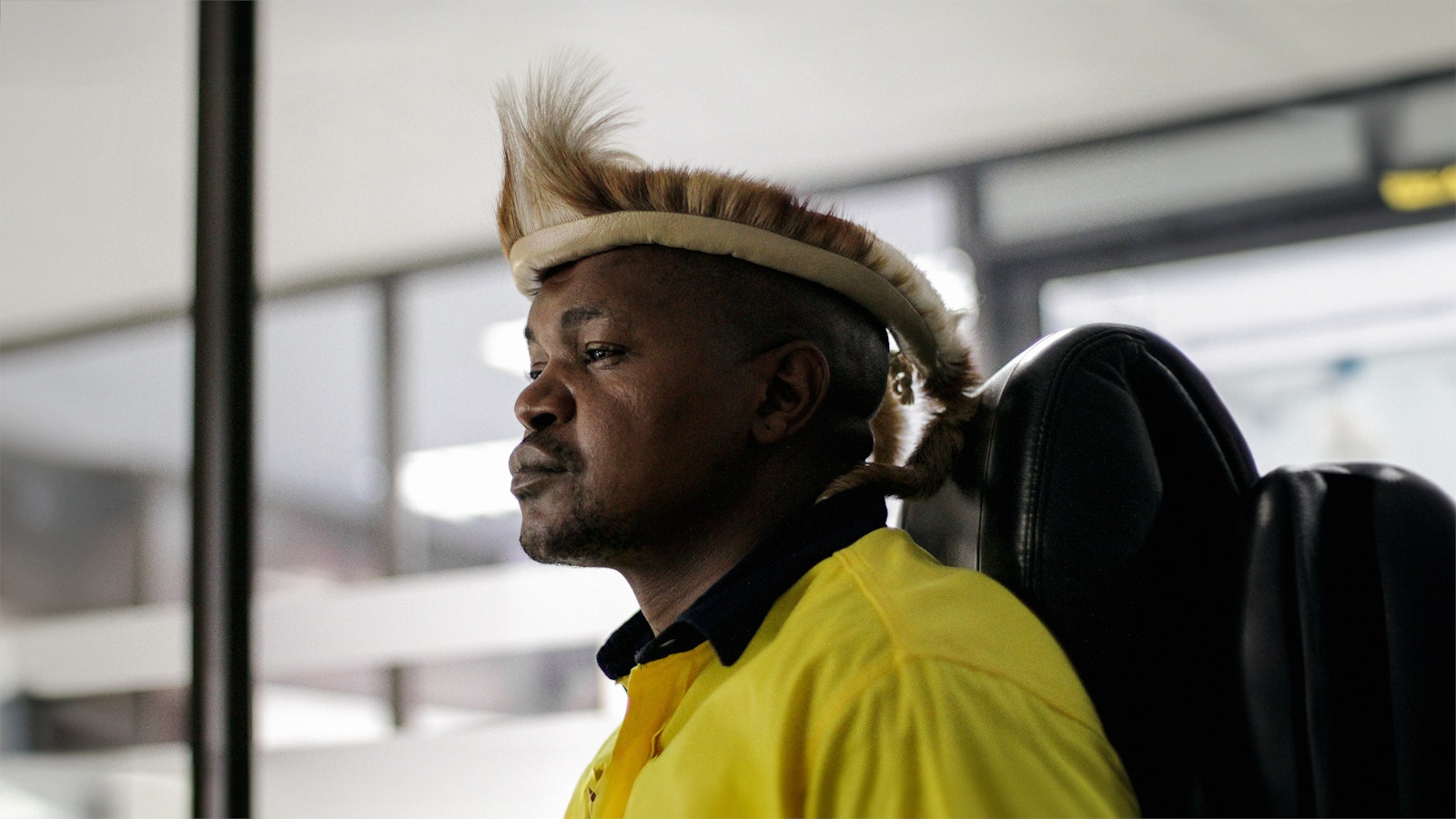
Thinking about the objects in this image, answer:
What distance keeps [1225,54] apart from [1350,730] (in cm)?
307

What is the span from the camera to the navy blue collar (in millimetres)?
1059

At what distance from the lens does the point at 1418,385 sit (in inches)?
145

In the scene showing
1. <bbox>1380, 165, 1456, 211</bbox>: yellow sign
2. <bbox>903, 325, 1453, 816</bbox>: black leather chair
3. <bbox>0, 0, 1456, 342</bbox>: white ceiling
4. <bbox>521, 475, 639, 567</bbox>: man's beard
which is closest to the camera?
<bbox>903, 325, 1453, 816</bbox>: black leather chair

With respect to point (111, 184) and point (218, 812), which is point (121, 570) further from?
point (218, 812)

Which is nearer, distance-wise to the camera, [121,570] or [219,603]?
[219,603]

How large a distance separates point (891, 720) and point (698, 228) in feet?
1.83

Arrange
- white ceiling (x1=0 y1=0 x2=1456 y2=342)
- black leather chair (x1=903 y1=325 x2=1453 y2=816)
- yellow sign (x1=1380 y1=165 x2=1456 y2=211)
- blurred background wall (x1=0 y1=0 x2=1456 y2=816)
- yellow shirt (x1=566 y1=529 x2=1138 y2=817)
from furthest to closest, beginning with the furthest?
yellow sign (x1=1380 y1=165 x2=1456 y2=211)
blurred background wall (x1=0 y1=0 x2=1456 y2=816)
white ceiling (x1=0 y1=0 x2=1456 y2=342)
black leather chair (x1=903 y1=325 x2=1453 y2=816)
yellow shirt (x1=566 y1=529 x2=1138 y2=817)

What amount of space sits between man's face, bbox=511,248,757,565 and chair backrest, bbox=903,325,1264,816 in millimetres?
234

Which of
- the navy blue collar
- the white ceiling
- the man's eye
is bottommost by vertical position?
the navy blue collar

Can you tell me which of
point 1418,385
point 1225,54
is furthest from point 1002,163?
point 1418,385

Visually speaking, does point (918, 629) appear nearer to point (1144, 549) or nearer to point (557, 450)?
point (1144, 549)

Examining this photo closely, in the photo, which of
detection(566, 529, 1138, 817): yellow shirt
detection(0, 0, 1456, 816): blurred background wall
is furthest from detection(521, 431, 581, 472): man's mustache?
detection(0, 0, 1456, 816): blurred background wall

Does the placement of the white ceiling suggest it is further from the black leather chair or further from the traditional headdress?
the black leather chair

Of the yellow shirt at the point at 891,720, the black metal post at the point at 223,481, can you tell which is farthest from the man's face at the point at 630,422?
the black metal post at the point at 223,481
